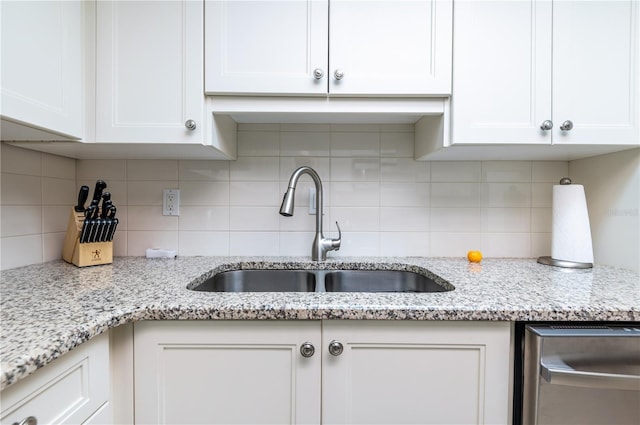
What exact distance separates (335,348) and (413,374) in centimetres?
21

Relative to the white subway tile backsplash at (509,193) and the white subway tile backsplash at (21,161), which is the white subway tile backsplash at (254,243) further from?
the white subway tile backsplash at (509,193)

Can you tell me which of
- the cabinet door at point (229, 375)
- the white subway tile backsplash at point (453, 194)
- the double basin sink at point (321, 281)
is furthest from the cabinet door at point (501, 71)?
the cabinet door at point (229, 375)

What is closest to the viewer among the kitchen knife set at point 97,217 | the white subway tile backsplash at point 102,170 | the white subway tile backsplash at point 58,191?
the kitchen knife set at point 97,217

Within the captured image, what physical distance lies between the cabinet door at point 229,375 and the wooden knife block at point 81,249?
0.61m

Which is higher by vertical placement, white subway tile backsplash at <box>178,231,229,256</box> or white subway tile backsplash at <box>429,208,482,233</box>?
white subway tile backsplash at <box>429,208,482,233</box>

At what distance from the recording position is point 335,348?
0.76 m

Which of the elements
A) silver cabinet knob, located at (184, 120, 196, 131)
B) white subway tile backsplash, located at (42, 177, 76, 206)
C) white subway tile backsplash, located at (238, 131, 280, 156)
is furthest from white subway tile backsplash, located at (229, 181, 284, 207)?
white subway tile backsplash, located at (42, 177, 76, 206)

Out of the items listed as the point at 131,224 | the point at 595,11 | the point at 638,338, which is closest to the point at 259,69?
the point at 131,224

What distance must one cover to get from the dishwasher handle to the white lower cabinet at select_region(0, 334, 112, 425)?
1.02 meters

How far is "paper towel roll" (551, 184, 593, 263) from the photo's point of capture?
118 centimetres

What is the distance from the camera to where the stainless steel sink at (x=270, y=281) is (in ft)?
4.27

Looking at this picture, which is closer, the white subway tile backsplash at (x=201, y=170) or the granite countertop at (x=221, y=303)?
the granite countertop at (x=221, y=303)

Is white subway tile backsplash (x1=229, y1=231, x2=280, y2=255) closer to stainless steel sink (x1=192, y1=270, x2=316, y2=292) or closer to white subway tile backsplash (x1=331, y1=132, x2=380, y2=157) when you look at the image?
stainless steel sink (x1=192, y1=270, x2=316, y2=292)

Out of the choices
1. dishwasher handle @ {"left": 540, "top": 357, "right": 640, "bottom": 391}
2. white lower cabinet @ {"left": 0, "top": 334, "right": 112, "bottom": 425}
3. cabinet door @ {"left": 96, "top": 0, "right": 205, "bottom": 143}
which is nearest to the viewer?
white lower cabinet @ {"left": 0, "top": 334, "right": 112, "bottom": 425}
